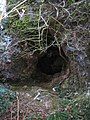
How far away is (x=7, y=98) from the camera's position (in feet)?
12.6

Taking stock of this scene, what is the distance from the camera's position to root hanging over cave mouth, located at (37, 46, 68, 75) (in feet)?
14.3

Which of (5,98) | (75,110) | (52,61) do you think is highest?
(52,61)

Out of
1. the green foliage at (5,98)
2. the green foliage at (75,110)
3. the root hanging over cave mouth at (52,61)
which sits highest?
the root hanging over cave mouth at (52,61)

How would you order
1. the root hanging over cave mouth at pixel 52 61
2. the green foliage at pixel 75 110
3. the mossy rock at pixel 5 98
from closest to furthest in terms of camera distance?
the green foliage at pixel 75 110 < the mossy rock at pixel 5 98 < the root hanging over cave mouth at pixel 52 61

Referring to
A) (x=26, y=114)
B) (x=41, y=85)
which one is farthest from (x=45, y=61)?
(x=26, y=114)

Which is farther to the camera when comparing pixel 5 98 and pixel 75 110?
pixel 5 98

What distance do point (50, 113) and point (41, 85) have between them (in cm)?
68

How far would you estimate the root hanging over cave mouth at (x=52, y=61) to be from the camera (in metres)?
4.35

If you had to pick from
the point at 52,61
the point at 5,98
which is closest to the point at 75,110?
the point at 5,98

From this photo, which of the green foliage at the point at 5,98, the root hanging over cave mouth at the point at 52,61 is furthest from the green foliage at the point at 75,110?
the root hanging over cave mouth at the point at 52,61

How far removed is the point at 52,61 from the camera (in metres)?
4.51

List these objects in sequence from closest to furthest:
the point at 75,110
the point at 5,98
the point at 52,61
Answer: the point at 75,110
the point at 5,98
the point at 52,61

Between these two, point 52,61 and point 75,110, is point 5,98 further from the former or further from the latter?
point 52,61

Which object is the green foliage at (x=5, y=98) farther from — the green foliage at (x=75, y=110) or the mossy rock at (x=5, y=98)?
the green foliage at (x=75, y=110)
